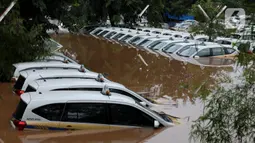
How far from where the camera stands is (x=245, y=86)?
232 inches

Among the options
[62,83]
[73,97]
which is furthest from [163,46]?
[73,97]

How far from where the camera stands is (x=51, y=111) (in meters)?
9.16

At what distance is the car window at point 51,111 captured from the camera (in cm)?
911

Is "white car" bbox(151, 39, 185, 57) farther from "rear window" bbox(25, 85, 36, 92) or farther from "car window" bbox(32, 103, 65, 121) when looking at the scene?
"car window" bbox(32, 103, 65, 121)

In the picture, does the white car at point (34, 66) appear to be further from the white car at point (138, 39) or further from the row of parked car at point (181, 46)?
the white car at point (138, 39)

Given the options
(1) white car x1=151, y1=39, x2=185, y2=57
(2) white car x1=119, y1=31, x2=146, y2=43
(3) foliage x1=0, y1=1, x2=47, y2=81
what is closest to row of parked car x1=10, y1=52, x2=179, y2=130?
(3) foliage x1=0, y1=1, x2=47, y2=81

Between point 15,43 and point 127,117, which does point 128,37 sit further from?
point 127,117

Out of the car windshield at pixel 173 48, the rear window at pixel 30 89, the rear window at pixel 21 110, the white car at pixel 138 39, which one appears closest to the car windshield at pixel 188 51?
the car windshield at pixel 173 48

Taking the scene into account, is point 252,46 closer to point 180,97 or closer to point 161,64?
point 180,97

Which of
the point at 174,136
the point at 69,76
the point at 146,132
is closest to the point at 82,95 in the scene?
the point at 146,132

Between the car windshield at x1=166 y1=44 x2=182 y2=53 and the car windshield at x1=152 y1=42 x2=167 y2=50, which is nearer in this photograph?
the car windshield at x1=166 y1=44 x2=182 y2=53

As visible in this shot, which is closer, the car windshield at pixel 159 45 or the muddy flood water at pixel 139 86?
the muddy flood water at pixel 139 86

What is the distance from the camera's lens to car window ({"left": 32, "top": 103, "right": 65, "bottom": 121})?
359 inches

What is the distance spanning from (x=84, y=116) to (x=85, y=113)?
3.0 inches
